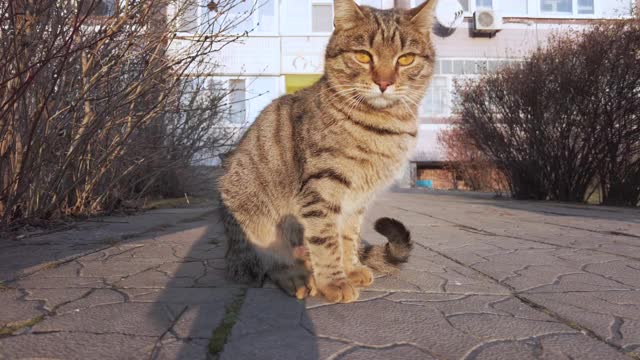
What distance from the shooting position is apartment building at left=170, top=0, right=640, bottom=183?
1398cm

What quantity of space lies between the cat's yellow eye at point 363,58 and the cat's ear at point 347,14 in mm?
257

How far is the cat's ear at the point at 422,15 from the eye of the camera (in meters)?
2.55

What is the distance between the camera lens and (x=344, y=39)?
2.43 meters

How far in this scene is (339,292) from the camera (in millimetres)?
1815

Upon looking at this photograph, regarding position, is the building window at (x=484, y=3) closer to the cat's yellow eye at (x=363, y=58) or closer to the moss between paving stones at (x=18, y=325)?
the cat's yellow eye at (x=363, y=58)

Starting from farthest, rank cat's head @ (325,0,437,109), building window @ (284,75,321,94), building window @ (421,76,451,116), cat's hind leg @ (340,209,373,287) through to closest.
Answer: building window @ (421,76,451,116), building window @ (284,75,321,94), cat's head @ (325,0,437,109), cat's hind leg @ (340,209,373,287)

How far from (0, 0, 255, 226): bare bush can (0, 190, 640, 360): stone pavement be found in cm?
76

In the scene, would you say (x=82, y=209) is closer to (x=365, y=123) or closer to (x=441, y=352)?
(x=365, y=123)

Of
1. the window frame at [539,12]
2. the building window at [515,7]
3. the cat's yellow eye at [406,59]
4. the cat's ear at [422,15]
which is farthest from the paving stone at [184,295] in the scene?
the building window at [515,7]

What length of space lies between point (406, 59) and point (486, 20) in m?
13.5

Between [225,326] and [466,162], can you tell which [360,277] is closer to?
[225,326]

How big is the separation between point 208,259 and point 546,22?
15.7 m

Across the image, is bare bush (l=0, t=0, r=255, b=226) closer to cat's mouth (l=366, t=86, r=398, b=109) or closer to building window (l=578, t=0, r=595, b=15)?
cat's mouth (l=366, t=86, r=398, b=109)

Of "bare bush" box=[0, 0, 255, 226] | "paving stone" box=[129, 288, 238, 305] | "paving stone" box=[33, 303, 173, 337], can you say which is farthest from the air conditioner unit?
"paving stone" box=[33, 303, 173, 337]
